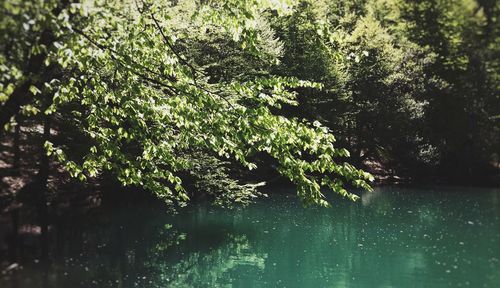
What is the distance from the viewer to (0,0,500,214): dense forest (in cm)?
422

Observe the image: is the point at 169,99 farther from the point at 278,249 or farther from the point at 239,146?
the point at 278,249

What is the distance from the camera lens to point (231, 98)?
9.25m

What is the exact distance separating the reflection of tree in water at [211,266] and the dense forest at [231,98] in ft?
5.82

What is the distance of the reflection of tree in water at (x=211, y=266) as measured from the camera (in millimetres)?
10195

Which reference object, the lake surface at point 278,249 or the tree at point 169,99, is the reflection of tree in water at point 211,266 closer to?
the lake surface at point 278,249

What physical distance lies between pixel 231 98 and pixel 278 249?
6.21m

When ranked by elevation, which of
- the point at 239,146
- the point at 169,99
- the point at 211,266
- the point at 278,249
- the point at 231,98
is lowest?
the point at 211,266

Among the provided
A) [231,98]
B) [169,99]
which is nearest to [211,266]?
[231,98]

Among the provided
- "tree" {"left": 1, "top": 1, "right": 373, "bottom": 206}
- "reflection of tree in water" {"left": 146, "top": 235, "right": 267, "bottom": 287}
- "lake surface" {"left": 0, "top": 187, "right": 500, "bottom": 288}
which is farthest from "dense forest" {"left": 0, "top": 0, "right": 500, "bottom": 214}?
"reflection of tree in water" {"left": 146, "top": 235, "right": 267, "bottom": 287}

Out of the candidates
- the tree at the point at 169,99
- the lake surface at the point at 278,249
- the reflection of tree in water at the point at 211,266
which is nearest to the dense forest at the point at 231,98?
the tree at the point at 169,99

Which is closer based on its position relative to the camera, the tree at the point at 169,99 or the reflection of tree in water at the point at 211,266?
the tree at the point at 169,99

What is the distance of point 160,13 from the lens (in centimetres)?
484

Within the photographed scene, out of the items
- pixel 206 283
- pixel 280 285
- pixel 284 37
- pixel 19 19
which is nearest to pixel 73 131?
pixel 206 283

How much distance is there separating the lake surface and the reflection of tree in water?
3 centimetres
